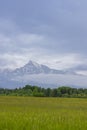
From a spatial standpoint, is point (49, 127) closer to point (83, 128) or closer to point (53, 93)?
point (83, 128)

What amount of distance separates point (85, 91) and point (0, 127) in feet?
324

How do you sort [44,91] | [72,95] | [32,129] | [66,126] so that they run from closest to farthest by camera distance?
[32,129] < [66,126] < [72,95] < [44,91]

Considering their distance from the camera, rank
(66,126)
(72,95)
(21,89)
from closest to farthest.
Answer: (66,126)
(72,95)
(21,89)

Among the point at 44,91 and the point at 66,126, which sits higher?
the point at 44,91

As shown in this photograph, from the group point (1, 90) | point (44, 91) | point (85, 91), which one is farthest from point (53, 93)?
point (1, 90)

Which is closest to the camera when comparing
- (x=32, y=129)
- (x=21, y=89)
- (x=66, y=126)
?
(x=32, y=129)

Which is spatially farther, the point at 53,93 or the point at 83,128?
the point at 53,93

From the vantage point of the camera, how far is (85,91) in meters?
108

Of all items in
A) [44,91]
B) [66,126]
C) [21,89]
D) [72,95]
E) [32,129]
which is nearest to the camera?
[32,129]

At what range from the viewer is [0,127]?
10.1 meters

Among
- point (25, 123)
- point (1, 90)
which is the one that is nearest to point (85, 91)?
point (1, 90)

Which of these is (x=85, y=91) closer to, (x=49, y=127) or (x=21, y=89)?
(x=21, y=89)

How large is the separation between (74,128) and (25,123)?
1484 mm

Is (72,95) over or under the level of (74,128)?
over
